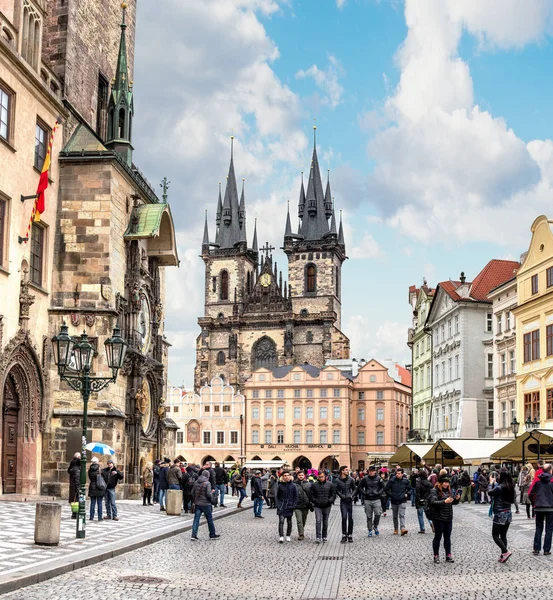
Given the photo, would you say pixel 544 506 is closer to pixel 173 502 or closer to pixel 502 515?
pixel 502 515

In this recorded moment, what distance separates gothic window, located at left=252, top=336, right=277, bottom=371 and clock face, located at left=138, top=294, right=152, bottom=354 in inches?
2948

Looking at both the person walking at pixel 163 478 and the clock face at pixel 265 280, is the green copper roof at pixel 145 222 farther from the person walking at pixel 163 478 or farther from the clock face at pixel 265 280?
the clock face at pixel 265 280

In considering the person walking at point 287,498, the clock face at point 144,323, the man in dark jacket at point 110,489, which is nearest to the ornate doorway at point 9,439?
the man in dark jacket at point 110,489

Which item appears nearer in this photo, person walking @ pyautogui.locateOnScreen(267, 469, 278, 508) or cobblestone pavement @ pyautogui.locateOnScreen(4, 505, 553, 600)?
cobblestone pavement @ pyautogui.locateOnScreen(4, 505, 553, 600)

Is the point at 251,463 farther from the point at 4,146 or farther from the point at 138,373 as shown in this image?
the point at 4,146

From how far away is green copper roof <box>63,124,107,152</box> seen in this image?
29688mm

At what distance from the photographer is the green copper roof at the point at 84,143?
29688mm

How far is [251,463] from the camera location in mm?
71250

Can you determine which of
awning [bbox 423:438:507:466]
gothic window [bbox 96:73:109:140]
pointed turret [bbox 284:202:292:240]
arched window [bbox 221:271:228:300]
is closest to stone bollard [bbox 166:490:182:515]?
awning [bbox 423:438:507:466]

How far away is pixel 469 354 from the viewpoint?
5372 cm

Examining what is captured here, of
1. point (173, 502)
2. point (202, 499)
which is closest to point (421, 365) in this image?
point (173, 502)

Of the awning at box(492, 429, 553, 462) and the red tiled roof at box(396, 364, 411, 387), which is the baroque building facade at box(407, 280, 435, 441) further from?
the red tiled roof at box(396, 364, 411, 387)

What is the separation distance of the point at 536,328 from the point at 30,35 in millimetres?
24513

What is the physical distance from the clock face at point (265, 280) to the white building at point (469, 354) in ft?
191
